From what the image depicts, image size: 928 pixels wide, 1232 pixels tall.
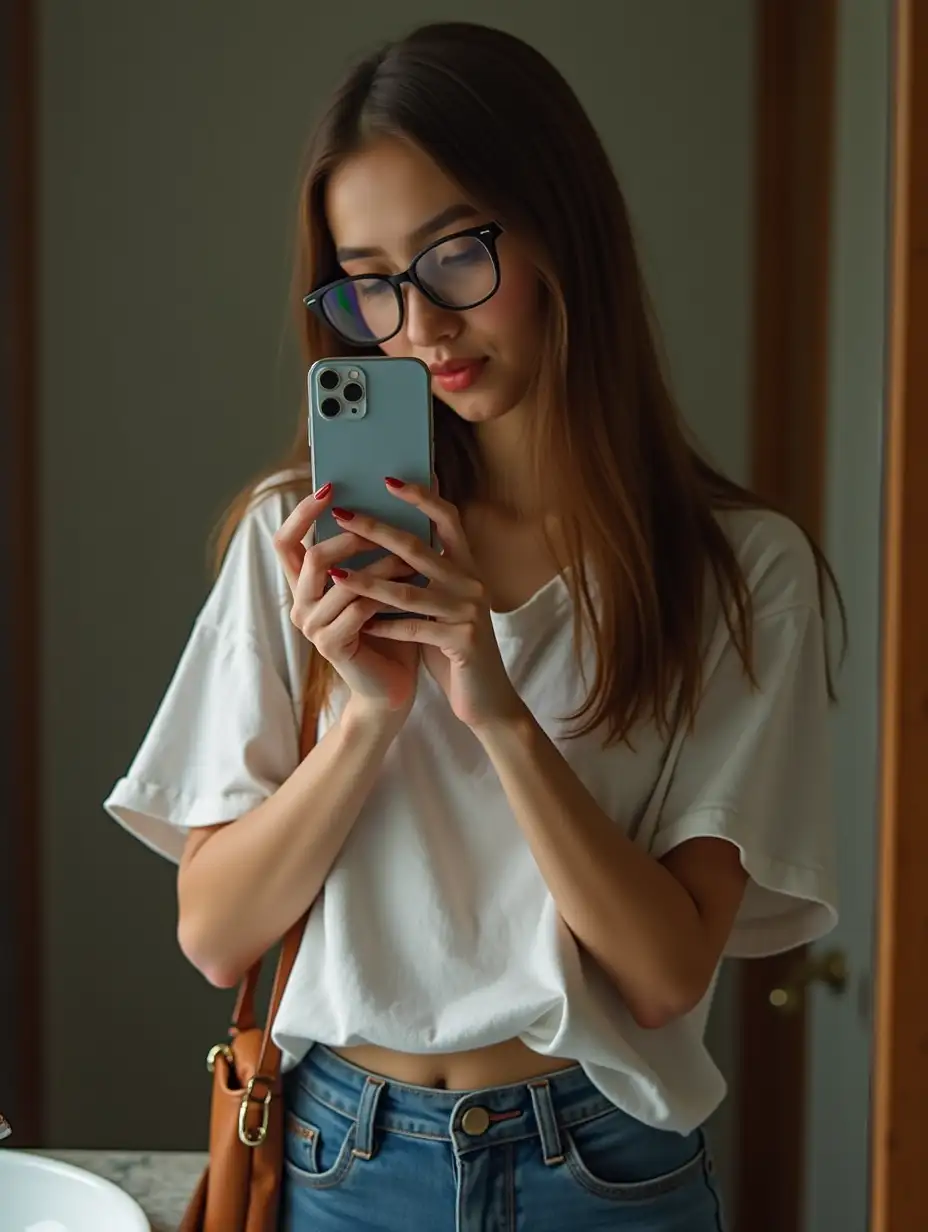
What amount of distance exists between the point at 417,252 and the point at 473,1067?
506 mm

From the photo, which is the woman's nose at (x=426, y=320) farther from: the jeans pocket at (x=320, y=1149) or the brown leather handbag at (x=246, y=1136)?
the jeans pocket at (x=320, y=1149)

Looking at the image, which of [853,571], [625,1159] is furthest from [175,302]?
[625,1159]

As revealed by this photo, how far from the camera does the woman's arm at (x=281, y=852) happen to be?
33.9 inches

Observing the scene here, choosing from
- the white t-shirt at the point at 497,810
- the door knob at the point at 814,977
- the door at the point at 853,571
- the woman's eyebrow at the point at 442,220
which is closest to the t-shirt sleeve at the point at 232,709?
the white t-shirt at the point at 497,810

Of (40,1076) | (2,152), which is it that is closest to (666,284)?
(2,152)

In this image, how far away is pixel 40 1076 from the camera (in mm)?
1783

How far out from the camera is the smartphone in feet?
2.66

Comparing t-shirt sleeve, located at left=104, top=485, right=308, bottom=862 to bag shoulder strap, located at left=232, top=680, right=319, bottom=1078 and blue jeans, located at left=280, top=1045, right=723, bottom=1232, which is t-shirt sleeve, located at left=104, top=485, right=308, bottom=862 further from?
blue jeans, located at left=280, top=1045, right=723, bottom=1232

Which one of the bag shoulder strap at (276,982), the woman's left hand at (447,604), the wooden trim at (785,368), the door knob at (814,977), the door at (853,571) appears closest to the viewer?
the woman's left hand at (447,604)

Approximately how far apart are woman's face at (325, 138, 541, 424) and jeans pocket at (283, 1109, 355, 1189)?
1.50 ft

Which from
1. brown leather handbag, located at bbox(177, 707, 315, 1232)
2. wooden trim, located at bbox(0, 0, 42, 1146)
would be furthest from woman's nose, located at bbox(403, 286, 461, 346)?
wooden trim, located at bbox(0, 0, 42, 1146)

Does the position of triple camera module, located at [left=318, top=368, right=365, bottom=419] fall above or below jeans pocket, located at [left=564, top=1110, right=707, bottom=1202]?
above

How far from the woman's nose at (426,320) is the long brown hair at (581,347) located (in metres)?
0.07

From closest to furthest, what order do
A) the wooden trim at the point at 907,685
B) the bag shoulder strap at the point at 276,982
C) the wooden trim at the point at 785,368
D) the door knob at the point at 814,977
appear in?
the wooden trim at the point at 907,685 < the bag shoulder strap at the point at 276,982 < the door knob at the point at 814,977 < the wooden trim at the point at 785,368
